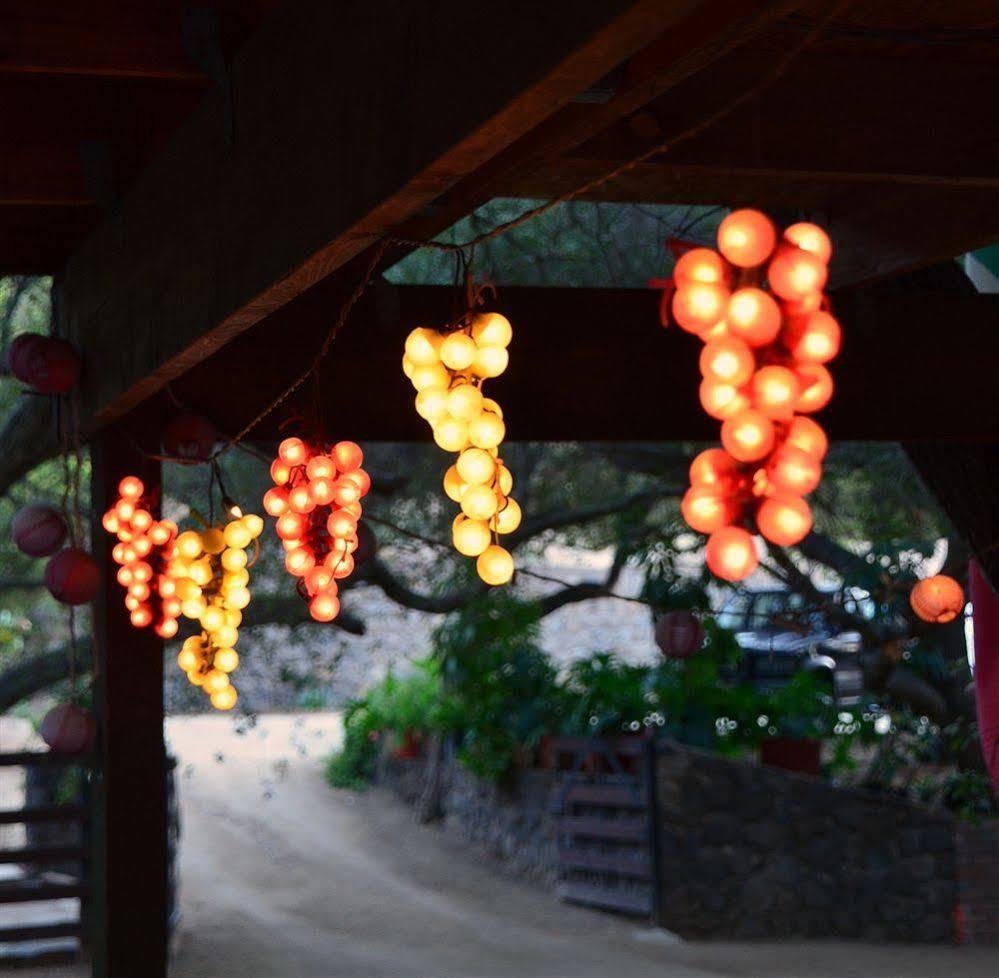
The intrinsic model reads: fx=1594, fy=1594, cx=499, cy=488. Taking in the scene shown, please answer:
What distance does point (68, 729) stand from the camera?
4.57 meters

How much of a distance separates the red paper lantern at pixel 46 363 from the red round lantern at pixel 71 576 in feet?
1.62

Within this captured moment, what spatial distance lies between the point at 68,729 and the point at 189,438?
2.96 ft

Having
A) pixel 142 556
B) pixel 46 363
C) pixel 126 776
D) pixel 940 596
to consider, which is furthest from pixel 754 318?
pixel 940 596

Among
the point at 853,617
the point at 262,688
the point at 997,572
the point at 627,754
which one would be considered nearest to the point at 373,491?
the point at 627,754

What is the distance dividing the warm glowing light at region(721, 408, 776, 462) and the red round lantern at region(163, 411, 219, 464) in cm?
282

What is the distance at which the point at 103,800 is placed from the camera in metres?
4.71

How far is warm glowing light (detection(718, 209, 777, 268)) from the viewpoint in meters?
2.02

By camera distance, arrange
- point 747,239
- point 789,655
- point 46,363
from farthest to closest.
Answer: point 789,655 < point 46,363 < point 747,239

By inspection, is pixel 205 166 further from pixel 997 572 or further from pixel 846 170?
pixel 997 572

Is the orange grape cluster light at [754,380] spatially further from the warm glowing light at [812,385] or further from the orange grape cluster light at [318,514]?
the orange grape cluster light at [318,514]

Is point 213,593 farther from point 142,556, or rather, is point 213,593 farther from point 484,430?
point 484,430

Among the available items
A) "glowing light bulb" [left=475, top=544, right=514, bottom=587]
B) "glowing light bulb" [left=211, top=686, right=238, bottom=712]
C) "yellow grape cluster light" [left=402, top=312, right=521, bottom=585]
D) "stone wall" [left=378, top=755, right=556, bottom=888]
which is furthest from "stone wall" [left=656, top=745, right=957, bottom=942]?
"yellow grape cluster light" [left=402, top=312, right=521, bottom=585]

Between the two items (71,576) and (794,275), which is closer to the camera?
(794,275)

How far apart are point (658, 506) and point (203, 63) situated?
7.70 metres
